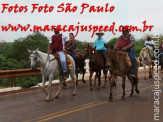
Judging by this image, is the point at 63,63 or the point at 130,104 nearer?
the point at 130,104

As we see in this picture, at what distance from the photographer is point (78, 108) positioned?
8.86 m

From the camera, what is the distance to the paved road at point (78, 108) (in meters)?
7.59

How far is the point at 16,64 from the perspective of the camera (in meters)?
53.5

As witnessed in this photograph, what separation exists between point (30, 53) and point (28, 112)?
2.41 metres

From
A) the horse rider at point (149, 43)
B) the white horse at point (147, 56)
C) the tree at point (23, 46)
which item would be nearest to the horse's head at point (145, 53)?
the white horse at point (147, 56)

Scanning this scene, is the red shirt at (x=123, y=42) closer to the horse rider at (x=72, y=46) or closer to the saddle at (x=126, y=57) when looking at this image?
the saddle at (x=126, y=57)

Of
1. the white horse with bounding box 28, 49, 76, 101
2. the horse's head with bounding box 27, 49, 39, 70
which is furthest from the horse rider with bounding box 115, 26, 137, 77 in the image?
the horse's head with bounding box 27, 49, 39, 70

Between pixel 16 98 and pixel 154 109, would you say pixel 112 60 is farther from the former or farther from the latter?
pixel 16 98

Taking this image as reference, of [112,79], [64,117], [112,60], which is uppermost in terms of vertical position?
[112,60]

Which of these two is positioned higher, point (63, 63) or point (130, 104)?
point (63, 63)

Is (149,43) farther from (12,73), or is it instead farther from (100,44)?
(12,73)

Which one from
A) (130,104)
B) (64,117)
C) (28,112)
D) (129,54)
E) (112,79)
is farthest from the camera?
(129,54)

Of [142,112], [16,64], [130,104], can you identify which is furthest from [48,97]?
[16,64]

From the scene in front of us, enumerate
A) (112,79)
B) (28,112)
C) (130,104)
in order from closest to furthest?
(28,112)
(130,104)
(112,79)
